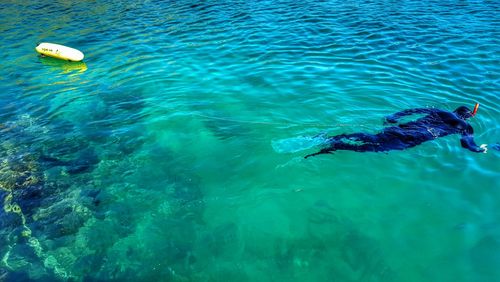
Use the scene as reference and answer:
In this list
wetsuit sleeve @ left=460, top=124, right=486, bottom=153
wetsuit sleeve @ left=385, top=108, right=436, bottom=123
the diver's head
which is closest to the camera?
wetsuit sleeve @ left=460, top=124, right=486, bottom=153

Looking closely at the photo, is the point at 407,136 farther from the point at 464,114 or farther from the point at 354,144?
the point at 464,114

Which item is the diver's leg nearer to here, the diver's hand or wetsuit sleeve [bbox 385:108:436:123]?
wetsuit sleeve [bbox 385:108:436:123]

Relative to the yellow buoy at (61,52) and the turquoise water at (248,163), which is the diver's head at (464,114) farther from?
the yellow buoy at (61,52)

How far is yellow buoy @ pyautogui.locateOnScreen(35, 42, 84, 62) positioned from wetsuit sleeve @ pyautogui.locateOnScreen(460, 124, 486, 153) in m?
12.2

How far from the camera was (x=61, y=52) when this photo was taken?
1255 cm

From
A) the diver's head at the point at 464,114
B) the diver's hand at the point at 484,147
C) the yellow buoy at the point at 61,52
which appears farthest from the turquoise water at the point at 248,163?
the diver's head at the point at 464,114

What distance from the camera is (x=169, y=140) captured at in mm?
8062

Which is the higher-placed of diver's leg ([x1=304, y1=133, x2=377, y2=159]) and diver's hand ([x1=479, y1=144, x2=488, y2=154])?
diver's hand ([x1=479, y1=144, x2=488, y2=154])

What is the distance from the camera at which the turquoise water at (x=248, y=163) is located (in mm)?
5145

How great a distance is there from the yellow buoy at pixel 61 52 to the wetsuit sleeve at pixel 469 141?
12.2 m

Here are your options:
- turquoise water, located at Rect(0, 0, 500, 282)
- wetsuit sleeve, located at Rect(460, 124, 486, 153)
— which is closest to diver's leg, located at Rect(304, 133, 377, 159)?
turquoise water, located at Rect(0, 0, 500, 282)

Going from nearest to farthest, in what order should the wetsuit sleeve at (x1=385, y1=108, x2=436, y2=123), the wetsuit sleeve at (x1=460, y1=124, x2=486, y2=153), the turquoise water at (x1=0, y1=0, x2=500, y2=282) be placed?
the turquoise water at (x1=0, y1=0, x2=500, y2=282) < the wetsuit sleeve at (x1=460, y1=124, x2=486, y2=153) < the wetsuit sleeve at (x1=385, y1=108, x2=436, y2=123)

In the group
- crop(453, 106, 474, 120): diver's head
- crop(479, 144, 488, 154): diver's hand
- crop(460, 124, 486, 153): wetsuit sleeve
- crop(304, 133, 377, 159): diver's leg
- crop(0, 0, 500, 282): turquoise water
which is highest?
crop(453, 106, 474, 120): diver's head

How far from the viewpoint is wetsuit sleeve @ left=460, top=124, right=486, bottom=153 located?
22.4 feet
